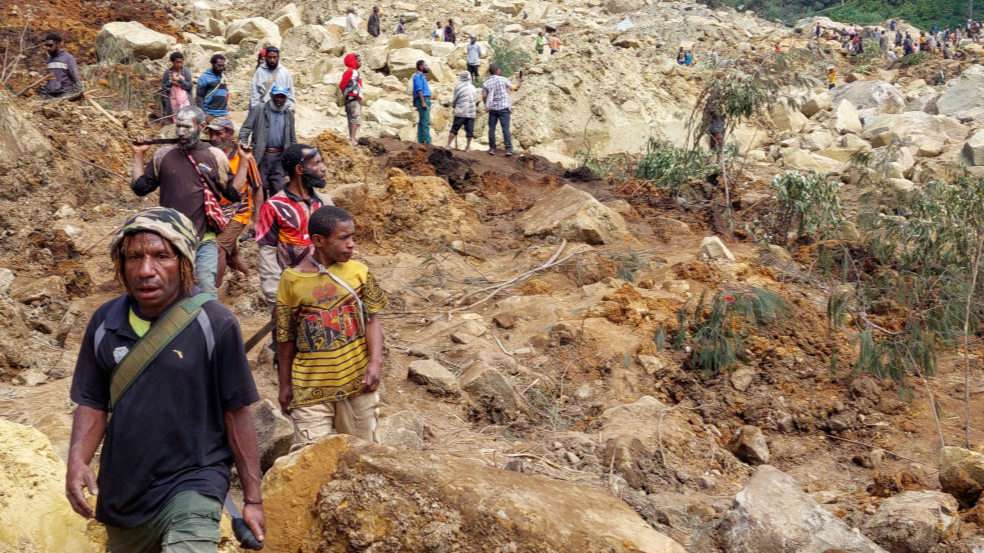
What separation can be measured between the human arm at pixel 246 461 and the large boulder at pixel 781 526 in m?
2.04

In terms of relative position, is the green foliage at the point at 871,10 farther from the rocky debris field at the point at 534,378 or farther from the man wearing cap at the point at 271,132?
the man wearing cap at the point at 271,132

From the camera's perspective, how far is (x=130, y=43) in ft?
51.6

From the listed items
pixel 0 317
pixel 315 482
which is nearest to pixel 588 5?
pixel 0 317

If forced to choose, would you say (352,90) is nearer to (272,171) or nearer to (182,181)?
(272,171)

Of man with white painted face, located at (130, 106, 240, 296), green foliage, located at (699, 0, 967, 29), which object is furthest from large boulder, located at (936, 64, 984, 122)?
green foliage, located at (699, 0, 967, 29)

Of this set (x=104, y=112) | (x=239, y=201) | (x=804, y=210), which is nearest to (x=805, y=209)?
(x=804, y=210)

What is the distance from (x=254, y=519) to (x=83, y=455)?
1.52 feet

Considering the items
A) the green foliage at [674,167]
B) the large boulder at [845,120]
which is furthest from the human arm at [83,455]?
the large boulder at [845,120]

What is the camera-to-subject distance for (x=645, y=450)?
15.5ft

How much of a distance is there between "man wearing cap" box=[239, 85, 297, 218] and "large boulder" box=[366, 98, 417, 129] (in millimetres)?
7472

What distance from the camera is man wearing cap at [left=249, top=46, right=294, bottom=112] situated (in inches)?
304

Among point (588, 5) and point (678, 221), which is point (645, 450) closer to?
point (678, 221)

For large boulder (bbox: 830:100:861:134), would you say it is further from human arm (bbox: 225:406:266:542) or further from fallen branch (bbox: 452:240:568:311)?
human arm (bbox: 225:406:266:542)

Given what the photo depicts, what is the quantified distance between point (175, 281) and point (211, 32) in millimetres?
20338
